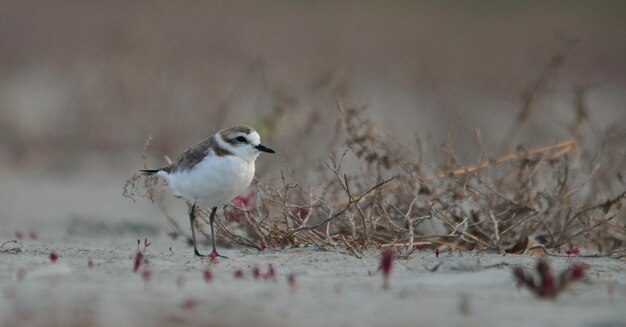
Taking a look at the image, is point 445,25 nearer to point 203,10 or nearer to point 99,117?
point 203,10

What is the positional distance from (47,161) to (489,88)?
10.6 meters

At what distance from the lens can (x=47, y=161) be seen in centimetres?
1170

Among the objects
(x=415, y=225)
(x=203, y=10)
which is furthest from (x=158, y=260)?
(x=203, y=10)

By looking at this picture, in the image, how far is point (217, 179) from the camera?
19.1 feet

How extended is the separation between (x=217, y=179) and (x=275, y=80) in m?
7.36

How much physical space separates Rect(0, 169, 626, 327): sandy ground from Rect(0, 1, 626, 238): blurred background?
4.85ft

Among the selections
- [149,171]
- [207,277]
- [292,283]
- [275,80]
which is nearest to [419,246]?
[149,171]

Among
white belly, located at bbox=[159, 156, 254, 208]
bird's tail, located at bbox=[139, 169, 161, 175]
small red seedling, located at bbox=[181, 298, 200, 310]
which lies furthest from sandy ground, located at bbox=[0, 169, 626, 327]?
bird's tail, located at bbox=[139, 169, 161, 175]

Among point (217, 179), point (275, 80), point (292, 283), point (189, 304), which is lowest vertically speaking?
point (189, 304)

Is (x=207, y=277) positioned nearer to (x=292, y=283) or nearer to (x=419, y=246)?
(x=292, y=283)

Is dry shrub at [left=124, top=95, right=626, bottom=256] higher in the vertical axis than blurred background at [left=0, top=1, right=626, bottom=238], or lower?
lower

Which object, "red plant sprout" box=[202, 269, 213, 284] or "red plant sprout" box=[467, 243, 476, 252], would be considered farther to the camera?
"red plant sprout" box=[467, 243, 476, 252]

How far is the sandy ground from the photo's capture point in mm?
4105

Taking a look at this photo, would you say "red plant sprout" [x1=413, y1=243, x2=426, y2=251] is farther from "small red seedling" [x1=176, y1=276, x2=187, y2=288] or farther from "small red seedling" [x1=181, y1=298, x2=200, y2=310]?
"small red seedling" [x1=181, y1=298, x2=200, y2=310]
